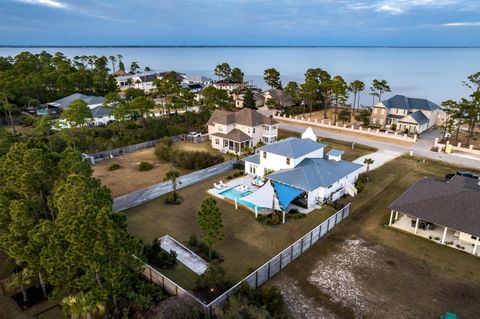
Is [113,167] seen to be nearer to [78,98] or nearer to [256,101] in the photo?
[78,98]

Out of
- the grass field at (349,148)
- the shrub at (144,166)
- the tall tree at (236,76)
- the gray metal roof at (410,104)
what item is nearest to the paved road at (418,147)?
the grass field at (349,148)

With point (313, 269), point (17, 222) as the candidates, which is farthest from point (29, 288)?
point (313, 269)

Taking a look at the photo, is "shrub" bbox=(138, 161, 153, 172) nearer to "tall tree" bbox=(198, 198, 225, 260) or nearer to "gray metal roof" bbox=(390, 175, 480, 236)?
"tall tree" bbox=(198, 198, 225, 260)

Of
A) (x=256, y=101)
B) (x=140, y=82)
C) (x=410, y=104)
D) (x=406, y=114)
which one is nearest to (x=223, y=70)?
(x=140, y=82)

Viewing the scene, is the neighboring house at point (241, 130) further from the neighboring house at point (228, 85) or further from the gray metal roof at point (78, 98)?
the neighboring house at point (228, 85)

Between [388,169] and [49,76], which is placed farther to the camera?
[49,76]

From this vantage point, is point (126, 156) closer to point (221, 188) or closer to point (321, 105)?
point (221, 188)
